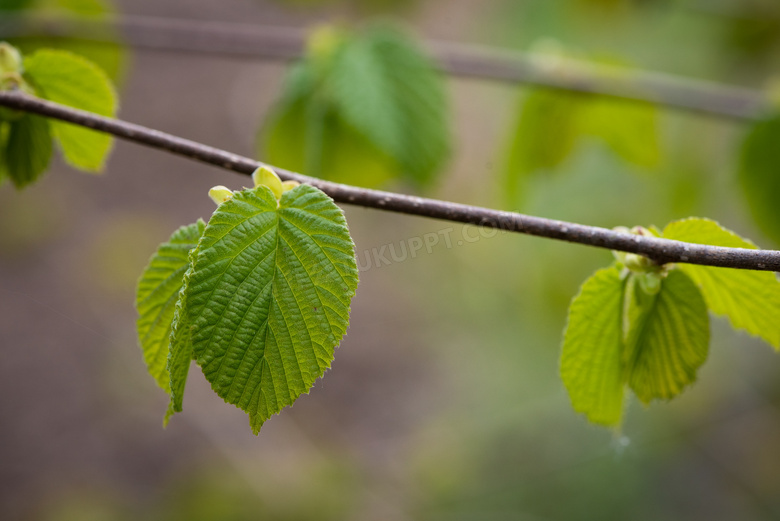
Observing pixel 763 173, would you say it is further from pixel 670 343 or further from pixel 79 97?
pixel 79 97

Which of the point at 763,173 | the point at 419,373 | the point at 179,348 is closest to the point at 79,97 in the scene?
the point at 179,348

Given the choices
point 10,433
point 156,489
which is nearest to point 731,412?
point 156,489

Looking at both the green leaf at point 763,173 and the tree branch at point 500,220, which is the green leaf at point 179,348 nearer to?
the tree branch at point 500,220

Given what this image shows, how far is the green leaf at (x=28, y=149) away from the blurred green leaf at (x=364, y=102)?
21.7 inches

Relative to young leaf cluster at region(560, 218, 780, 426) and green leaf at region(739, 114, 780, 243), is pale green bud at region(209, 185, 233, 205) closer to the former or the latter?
young leaf cluster at region(560, 218, 780, 426)

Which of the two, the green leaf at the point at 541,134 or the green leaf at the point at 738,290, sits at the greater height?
the green leaf at the point at 541,134

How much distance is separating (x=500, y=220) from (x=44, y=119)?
516 mm

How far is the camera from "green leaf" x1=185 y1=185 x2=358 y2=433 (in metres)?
0.46

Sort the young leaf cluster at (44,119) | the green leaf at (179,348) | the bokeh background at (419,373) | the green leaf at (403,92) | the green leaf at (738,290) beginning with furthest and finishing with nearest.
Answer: the bokeh background at (419,373), the green leaf at (403,92), the young leaf cluster at (44,119), the green leaf at (738,290), the green leaf at (179,348)

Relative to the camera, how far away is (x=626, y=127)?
1.38m

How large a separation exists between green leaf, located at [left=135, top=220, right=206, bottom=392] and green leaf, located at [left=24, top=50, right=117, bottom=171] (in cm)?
23

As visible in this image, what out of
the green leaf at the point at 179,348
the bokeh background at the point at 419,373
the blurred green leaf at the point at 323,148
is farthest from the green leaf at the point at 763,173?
the green leaf at the point at 179,348

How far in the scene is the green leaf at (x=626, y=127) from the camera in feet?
4.47

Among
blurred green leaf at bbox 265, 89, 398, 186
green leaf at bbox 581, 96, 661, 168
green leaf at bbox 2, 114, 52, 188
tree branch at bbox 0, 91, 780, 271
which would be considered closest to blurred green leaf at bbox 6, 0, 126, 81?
blurred green leaf at bbox 265, 89, 398, 186
